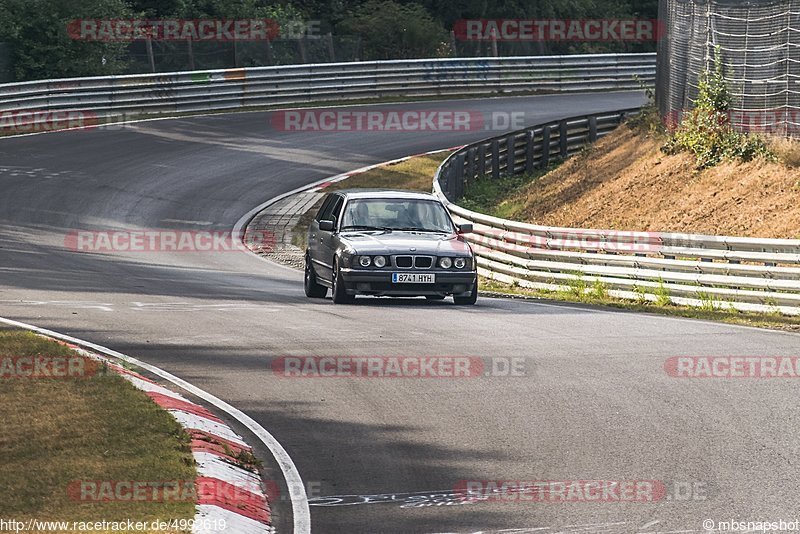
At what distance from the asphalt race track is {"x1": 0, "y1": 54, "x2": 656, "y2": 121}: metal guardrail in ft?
44.8

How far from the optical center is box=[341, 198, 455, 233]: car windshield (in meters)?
18.3

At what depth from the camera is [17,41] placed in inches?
1638

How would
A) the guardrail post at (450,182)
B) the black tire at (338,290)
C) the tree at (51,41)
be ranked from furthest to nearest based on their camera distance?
the tree at (51,41)
the guardrail post at (450,182)
the black tire at (338,290)

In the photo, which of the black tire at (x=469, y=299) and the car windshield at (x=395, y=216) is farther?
the car windshield at (x=395, y=216)

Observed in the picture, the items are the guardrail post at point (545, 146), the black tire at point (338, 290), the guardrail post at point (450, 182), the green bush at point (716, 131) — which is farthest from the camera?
the guardrail post at point (545, 146)

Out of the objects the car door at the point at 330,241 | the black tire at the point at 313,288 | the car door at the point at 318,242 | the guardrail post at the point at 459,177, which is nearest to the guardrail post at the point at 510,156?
the guardrail post at the point at 459,177

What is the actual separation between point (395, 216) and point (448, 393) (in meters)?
7.63

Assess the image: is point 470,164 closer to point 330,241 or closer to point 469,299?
point 330,241

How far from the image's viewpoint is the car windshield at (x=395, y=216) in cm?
1833

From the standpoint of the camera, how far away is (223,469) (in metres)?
8.44

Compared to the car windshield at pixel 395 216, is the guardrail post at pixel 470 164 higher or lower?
lower

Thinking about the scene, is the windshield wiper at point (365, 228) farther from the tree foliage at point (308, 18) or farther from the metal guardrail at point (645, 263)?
the tree foliage at point (308, 18)

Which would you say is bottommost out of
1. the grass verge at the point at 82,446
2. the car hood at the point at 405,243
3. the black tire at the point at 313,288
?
the black tire at the point at 313,288

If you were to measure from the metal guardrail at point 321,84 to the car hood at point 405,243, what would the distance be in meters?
22.1
